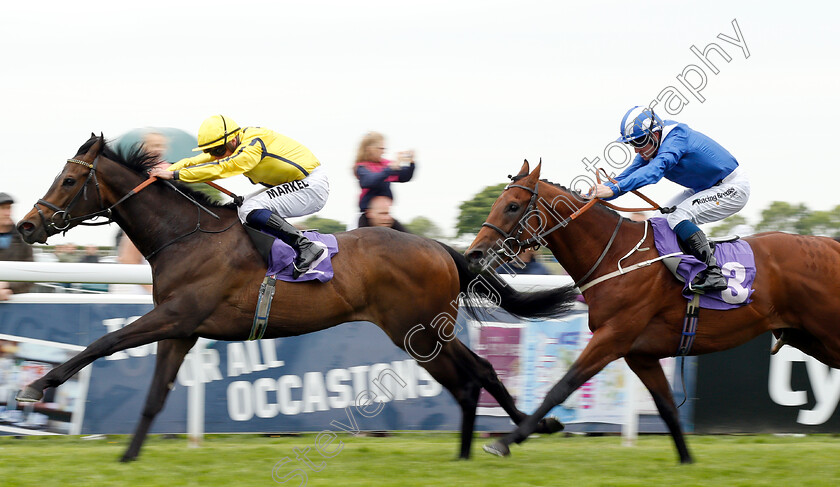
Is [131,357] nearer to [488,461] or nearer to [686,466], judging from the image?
[488,461]

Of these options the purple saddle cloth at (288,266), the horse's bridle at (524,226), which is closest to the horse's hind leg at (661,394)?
the horse's bridle at (524,226)

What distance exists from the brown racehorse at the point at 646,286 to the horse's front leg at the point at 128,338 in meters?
1.70

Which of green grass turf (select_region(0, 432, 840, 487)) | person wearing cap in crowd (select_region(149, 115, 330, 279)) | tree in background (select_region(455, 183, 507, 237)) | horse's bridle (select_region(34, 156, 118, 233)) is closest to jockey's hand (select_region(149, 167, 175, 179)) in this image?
person wearing cap in crowd (select_region(149, 115, 330, 279))

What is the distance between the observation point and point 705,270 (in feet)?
16.8

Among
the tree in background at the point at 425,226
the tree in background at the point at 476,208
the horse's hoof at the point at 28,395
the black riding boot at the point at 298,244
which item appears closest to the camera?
the horse's hoof at the point at 28,395

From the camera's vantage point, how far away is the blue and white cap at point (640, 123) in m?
5.18

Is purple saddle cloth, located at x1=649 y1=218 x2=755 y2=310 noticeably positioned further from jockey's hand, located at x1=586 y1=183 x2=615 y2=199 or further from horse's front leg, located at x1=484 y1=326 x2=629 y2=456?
horse's front leg, located at x1=484 y1=326 x2=629 y2=456

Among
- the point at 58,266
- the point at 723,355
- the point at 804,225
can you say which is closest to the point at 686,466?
the point at 723,355

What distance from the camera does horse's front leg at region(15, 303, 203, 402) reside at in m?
4.62

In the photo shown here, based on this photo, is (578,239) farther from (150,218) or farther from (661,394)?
(150,218)

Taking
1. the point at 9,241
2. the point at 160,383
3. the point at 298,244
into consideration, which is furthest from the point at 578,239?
the point at 9,241

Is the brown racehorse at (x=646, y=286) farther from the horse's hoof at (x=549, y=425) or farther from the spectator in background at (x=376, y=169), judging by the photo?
the spectator in background at (x=376, y=169)

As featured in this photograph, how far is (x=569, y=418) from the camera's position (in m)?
6.75

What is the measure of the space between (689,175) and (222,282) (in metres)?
2.90
